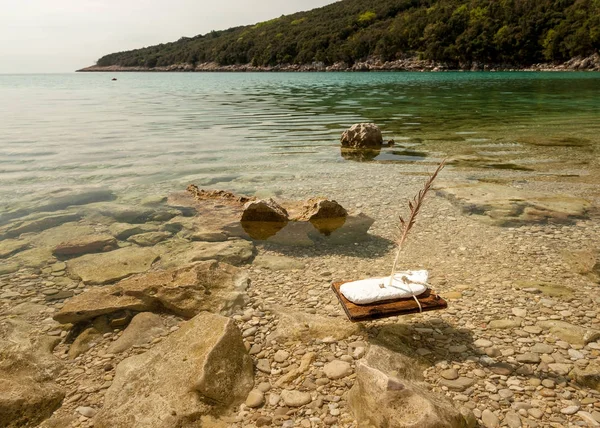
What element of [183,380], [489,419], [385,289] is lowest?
[489,419]

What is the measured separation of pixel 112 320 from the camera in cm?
506

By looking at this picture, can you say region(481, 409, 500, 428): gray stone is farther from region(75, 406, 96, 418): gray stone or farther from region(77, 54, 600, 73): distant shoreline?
region(77, 54, 600, 73): distant shoreline

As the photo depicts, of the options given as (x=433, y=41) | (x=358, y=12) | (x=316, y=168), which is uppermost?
(x=358, y=12)

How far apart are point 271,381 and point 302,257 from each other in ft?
9.98

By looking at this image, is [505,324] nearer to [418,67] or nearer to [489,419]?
[489,419]

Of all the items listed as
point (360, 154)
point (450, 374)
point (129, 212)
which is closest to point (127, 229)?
point (129, 212)

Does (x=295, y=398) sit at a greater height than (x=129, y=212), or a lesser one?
greater

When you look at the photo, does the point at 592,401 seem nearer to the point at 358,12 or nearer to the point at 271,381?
the point at 271,381

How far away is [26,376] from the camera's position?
3.99 metres

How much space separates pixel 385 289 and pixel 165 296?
2879 millimetres

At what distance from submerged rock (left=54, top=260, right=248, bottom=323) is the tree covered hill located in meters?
122

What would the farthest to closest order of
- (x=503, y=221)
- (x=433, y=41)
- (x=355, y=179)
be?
(x=433, y=41)
(x=355, y=179)
(x=503, y=221)

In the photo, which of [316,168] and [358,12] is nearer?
[316,168]

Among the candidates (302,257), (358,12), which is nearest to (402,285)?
(302,257)
